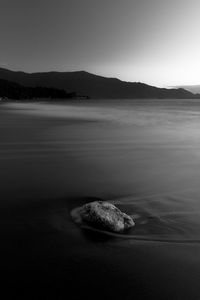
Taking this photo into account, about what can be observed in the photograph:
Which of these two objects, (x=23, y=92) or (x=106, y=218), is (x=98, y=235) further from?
(x=23, y=92)

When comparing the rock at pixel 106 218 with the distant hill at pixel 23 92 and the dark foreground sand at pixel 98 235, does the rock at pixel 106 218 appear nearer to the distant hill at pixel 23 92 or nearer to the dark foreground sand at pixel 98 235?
the dark foreground sand at pixel 98 235

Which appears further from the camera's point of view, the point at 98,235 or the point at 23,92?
the point at 23,92

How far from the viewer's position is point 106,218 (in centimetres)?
609

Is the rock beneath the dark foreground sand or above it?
above

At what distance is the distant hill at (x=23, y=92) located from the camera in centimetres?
15212

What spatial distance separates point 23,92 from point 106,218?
165990 mm

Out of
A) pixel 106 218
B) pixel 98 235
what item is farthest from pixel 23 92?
pixel 98 235

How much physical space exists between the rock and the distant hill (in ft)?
455

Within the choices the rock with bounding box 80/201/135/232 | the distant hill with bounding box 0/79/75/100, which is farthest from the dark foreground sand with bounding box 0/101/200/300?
the distant hill with bounding box 0/79/75/100

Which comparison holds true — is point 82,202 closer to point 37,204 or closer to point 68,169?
point 37,204

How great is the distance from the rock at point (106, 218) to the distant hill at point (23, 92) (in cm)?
13867

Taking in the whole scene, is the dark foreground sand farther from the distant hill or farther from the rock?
the distant hill

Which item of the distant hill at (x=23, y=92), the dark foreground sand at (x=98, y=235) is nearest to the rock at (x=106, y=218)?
the dark foreground sand at (x=98, y=235)

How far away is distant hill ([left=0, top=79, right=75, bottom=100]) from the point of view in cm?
15212
